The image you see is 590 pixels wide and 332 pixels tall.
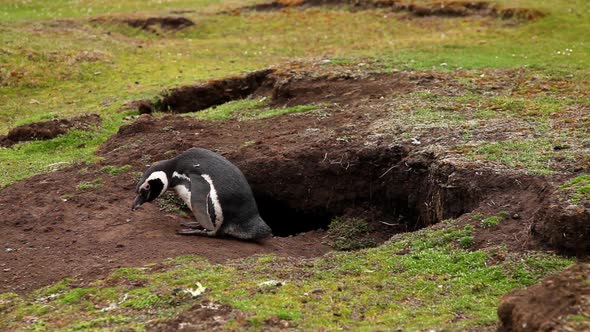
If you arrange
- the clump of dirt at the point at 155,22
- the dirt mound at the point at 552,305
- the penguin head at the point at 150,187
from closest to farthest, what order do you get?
1. the dirt mound at the point at 552,305
2. the penguin head at the point at 150,187
3. the clump of dirt at the point at 155,22

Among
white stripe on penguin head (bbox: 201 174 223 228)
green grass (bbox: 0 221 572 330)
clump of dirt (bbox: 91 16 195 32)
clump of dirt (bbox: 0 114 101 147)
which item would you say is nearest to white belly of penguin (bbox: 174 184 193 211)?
white stripe on penguin head (bbox: 201 174 223 228)

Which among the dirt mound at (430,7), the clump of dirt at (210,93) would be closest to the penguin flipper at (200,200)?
the clump of dirt at (210,93)

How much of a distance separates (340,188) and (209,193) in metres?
2.11

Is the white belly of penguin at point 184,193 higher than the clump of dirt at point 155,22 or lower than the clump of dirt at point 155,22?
lower

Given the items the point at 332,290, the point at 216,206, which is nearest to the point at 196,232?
the point at 216,206

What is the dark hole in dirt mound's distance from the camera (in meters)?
9.76

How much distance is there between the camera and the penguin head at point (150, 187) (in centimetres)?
909

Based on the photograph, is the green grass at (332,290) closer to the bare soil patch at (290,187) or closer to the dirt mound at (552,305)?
the bare soil patch at (290,187)

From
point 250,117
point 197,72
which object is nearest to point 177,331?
point 250,117

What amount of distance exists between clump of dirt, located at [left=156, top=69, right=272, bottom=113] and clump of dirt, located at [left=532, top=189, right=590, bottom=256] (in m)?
8.86

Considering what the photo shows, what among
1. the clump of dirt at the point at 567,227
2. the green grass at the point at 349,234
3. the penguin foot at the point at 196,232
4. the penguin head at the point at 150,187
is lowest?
the green grass at the point at 349,234

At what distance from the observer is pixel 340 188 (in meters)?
10.3

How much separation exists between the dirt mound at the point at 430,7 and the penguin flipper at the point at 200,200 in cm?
1194

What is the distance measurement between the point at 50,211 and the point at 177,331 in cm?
402
